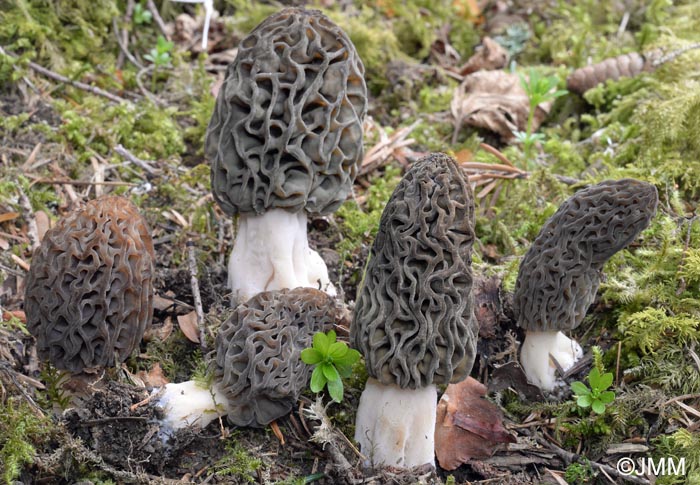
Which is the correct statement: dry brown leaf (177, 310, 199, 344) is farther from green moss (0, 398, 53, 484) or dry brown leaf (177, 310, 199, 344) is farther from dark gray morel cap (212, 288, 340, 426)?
green moss (0, 398, 53, 484)

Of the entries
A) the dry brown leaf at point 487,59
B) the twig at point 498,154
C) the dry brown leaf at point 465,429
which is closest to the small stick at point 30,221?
the dry brown leaf at point 465,429

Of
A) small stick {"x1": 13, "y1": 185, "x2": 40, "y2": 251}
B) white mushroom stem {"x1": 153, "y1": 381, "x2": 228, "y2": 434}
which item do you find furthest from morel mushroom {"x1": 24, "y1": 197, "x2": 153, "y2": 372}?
small stick {"x1": 13, "y1": 185, "x2": 40, "y2": 251}

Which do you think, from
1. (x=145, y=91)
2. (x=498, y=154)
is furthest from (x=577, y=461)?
(x=145, y=91)

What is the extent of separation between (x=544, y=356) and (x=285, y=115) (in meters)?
2.28

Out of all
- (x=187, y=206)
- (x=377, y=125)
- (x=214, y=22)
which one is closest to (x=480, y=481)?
(x=187, y=206)

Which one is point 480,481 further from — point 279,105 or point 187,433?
point 279,105

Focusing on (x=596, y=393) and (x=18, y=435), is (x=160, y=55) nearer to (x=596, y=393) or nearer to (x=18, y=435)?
(x=18, y=435)

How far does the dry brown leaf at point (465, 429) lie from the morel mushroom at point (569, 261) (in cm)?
50

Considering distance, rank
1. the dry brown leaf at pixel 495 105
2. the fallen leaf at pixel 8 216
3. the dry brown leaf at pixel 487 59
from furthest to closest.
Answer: the dry brown leaf at pixel 487 59, the dry brown leaf at pixel 495 105, the fallen leaf at pixel 8 216

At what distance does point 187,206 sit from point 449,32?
4744mm

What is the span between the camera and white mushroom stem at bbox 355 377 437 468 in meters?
3.89

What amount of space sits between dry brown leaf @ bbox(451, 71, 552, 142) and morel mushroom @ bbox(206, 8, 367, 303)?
99.2 inches

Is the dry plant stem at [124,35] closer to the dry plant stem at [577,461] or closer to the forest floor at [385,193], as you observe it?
the forest floor at [385,193]

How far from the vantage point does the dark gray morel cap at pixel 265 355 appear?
3.90 m
